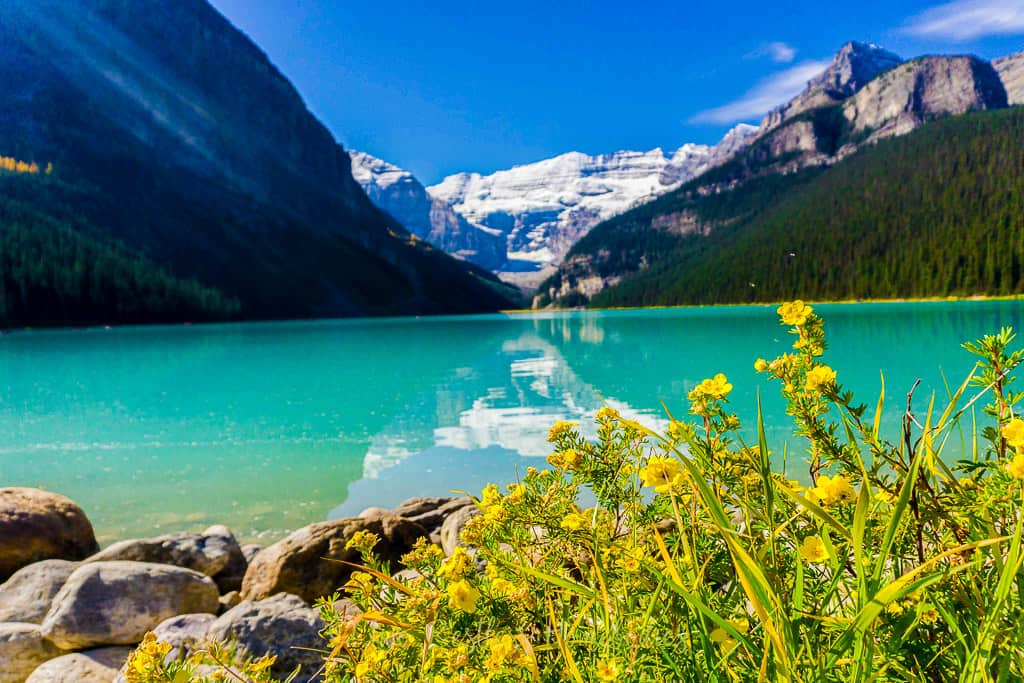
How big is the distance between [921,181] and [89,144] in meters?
189

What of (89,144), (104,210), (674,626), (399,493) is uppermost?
(89,144)

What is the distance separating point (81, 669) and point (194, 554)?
2749 millimetres

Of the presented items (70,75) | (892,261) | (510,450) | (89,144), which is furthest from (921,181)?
(70,75)

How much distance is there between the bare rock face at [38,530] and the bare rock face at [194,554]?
1.01 m

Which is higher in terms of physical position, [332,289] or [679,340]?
[332,289]

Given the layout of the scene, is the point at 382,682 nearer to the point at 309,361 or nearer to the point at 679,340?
the point at 309,361

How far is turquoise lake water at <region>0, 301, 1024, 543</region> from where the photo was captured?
387 inches

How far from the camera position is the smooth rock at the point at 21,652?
13.5 ft

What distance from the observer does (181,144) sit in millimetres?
147250

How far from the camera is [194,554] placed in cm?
648

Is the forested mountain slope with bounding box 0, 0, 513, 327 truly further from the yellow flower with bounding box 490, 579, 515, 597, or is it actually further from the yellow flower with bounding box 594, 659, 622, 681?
the yellow flower with bounding box 594, 659, 622, 681

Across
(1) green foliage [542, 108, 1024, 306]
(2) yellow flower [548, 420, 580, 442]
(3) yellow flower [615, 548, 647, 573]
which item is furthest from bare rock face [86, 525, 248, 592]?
(1) green foliage [542, 108, 1024, 306]

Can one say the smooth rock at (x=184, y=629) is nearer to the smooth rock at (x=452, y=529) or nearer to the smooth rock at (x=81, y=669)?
the smooth rock at (x=81, y=669)

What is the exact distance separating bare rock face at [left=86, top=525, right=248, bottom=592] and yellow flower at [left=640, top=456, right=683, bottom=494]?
6.62 meters
